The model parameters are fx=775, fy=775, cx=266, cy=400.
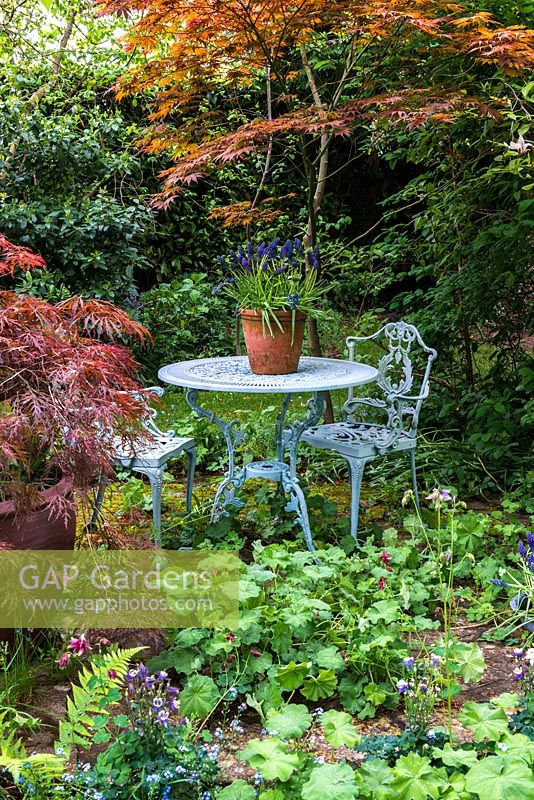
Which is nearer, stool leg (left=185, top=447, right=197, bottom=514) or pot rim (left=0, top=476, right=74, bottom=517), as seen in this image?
pot rim (left=0, top=476, right=74, bottom=517)

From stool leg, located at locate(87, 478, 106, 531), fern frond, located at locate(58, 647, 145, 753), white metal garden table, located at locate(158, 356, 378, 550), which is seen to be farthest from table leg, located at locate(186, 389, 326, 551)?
fern frond, located at locate(58, 647, 145, 753)

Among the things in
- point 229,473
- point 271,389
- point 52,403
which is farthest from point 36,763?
point 229,473

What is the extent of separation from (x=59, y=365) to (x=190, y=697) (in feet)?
3.27

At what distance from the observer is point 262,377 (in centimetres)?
322

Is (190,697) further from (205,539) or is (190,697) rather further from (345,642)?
(205,539)

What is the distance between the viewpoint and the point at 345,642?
95.4 inches

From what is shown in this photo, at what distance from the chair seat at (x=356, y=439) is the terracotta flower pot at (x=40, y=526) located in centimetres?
133

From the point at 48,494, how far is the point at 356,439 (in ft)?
5.10

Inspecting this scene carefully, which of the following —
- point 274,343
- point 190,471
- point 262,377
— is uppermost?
point 274,343

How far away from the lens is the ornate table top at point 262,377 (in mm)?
2977

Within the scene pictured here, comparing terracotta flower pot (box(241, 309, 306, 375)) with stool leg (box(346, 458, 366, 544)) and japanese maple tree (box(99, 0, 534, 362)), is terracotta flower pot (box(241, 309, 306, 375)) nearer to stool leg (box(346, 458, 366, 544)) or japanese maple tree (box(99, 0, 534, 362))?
stool leg (box(346, 458, 366, 544))

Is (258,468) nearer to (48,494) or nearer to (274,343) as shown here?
(274,343)

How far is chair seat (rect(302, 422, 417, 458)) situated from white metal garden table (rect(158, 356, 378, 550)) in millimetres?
129

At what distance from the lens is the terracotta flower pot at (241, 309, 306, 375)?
3221 mm
